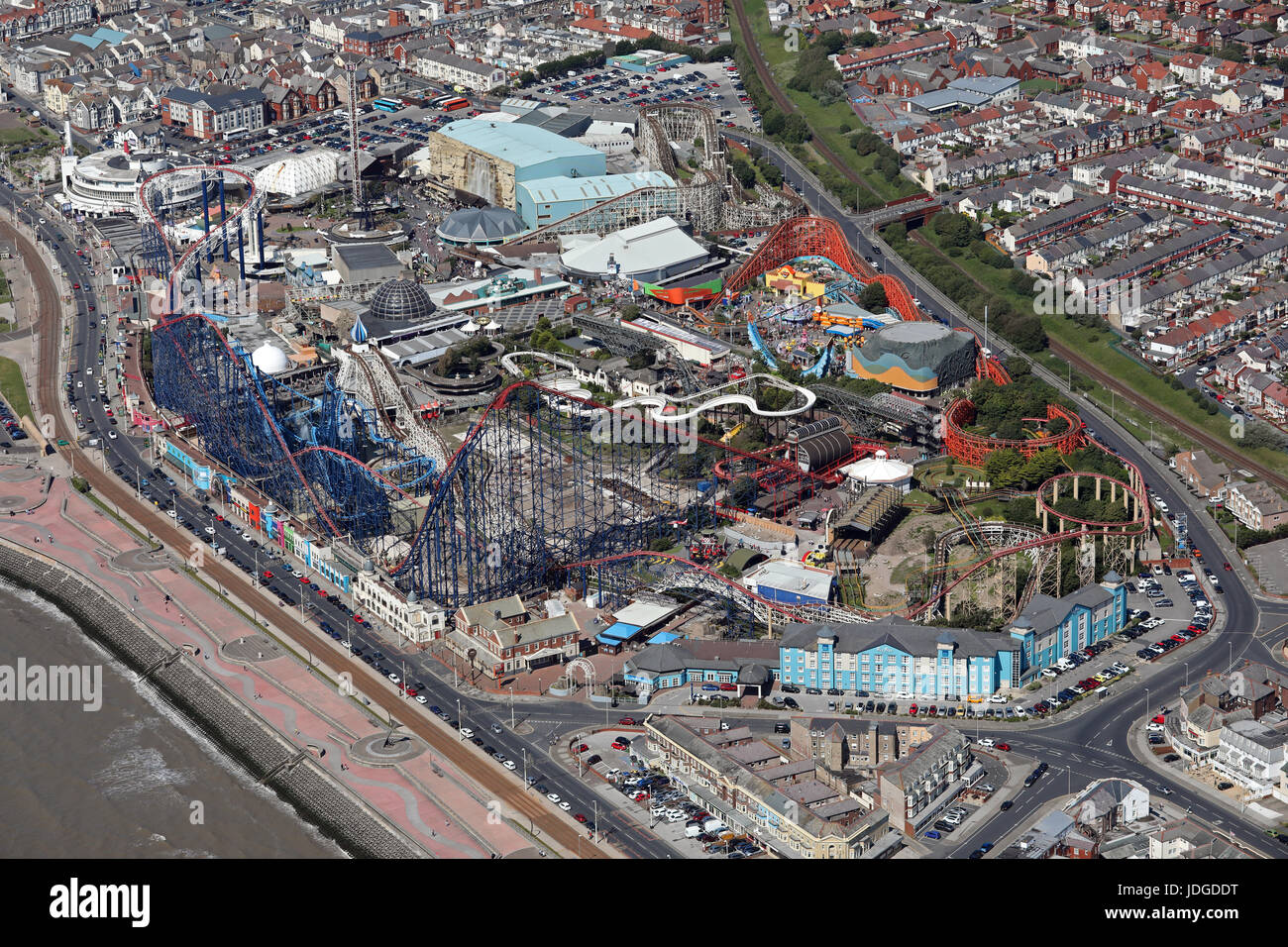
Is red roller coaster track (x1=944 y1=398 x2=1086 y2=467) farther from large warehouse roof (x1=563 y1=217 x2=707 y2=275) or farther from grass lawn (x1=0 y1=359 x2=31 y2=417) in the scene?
grass lawn (x1=0 y1=359 x2=31 y2=417)

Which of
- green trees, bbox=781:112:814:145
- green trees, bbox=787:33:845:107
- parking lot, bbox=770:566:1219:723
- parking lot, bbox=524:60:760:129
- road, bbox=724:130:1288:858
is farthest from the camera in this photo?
green trees, bbox=787:33:845:107

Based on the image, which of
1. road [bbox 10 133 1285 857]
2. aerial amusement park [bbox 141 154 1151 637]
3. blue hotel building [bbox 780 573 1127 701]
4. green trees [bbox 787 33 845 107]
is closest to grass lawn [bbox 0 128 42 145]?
aerial amusement park [bbox 141 154 1151 637]

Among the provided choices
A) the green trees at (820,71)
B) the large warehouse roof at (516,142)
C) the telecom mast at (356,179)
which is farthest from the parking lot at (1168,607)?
the green trees at (820,71)

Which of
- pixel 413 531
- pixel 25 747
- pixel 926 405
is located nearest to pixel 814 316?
pixel 926 405

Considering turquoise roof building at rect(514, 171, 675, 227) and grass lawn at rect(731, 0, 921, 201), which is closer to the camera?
turquoise roof building at rect(514, 171, 675, 227)

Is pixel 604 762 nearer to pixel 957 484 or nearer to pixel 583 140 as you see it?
pixel 957 484

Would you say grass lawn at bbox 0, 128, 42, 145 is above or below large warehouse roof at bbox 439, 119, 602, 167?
below

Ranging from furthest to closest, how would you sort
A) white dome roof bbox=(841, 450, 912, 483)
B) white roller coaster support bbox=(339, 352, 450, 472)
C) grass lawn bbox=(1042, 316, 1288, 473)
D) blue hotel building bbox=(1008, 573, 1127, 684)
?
grass lawn bbox=(1042, 316, 1288, 473), white roller coaster support bbox=(339, 352, 450, 472), white dome roof bbox=(841, 450, 912, 483), blue hotel building bbox=(1008, 573, 1127, 684)
